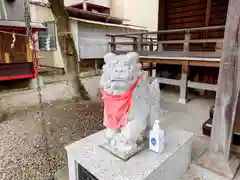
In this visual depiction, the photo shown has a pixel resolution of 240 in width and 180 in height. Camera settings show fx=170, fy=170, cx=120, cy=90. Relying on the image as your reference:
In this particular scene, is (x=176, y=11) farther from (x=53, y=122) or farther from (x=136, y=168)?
(x=136, y=168)

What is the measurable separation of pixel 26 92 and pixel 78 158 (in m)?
4.86

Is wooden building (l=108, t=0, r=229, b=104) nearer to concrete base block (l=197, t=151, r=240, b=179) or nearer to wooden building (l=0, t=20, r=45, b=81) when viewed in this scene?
concrete base block (l=197, t=151, r=240, b=179)

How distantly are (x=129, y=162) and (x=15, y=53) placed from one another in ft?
19.0

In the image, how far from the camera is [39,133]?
2824 mm

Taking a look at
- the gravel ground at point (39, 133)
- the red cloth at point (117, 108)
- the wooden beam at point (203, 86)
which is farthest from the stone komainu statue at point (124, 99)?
the wooden beam at point (203, 86)

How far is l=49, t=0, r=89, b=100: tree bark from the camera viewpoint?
12.3 ft

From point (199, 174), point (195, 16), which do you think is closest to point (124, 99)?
point (199, 174)

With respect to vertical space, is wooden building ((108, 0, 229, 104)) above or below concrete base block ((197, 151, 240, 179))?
above

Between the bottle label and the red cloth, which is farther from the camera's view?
the bottle label

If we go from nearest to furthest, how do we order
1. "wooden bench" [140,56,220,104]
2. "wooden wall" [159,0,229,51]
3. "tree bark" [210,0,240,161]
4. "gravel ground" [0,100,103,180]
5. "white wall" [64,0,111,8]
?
"tree bark" [210,0,240,161], "gravel ground" [0,100,103,180], "wooden bench" [140,56,220,104], "wooden wall" [159,0,229,51], "white wall" [64,0,111,8]

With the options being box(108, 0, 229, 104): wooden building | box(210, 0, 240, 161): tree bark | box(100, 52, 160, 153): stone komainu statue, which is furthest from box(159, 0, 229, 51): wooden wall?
box(100, 52, 160, 153): stone komainu statue

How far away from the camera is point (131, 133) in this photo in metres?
1.33

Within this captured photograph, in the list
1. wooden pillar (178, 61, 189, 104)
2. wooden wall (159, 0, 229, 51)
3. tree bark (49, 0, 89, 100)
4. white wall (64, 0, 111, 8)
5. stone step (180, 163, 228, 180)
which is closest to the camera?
stone step (180, 163, 228, 180)

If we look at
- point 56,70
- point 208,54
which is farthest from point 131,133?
point 56,70
